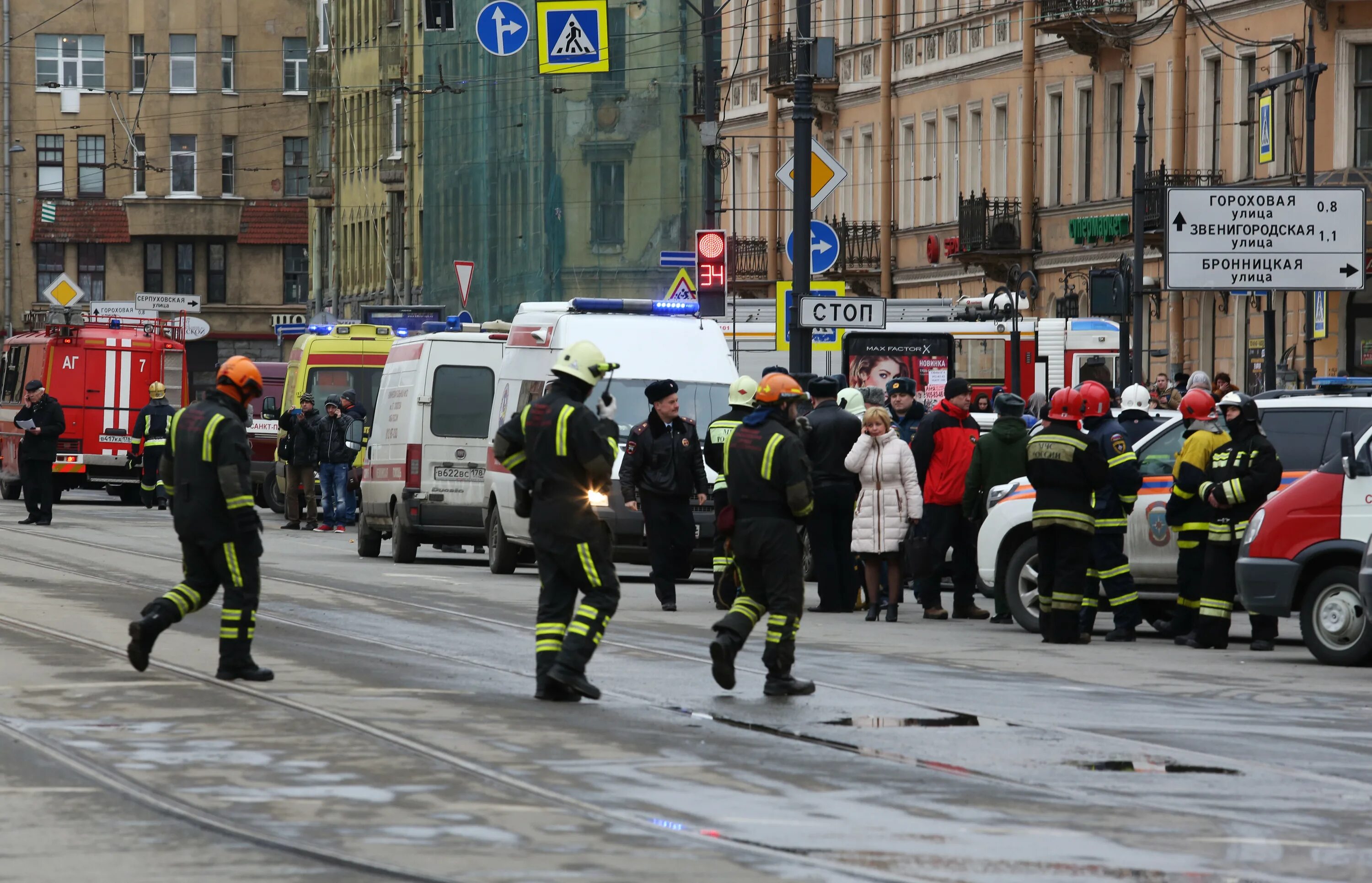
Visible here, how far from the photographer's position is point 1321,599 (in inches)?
643

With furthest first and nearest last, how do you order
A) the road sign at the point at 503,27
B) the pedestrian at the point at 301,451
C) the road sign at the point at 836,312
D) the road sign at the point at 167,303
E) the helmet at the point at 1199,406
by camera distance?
the road sign at the point at 167,303 → the pedestrian at the point at 301,451 → the road sign at the point at 503,27 → the road sign at the point at 836,312 → the helmet at the point at 1199,406

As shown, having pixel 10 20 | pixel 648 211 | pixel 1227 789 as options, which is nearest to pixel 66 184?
pixel 10 20

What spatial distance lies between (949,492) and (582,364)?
713cm

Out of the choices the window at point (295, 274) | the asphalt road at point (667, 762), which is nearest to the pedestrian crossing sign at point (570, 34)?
the asphalt road at point (667, 762)

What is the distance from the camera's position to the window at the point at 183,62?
92.4 metres

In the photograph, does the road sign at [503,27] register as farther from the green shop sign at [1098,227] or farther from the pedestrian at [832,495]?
the green shop sign at [1098,227]

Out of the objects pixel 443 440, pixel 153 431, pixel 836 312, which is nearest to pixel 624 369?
pixel 836 312

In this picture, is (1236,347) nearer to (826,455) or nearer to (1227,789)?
(826,455)

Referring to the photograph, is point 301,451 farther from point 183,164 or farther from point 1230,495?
point 183,164

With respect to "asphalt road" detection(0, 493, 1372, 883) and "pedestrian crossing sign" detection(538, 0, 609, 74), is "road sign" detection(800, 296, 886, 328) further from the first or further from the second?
"asphalt road" detection(0, 493, 1372, 883)

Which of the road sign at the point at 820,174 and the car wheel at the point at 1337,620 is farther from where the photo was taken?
the road sign at the point at 820,174

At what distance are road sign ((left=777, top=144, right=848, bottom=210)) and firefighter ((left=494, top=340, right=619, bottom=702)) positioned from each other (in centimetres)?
1362

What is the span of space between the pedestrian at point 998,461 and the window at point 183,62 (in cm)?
7683

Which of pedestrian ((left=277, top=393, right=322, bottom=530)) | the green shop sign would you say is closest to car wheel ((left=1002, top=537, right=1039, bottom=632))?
pedestrian ((left=277, top=393, right=322, bottom=530))
